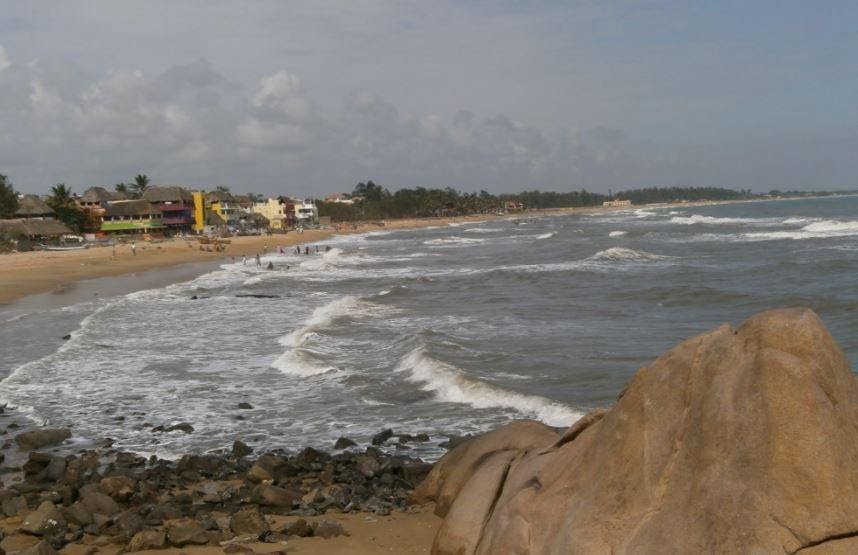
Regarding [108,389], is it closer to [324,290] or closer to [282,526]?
[282,526]

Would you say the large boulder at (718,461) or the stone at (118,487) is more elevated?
the large boulder at (718,461)

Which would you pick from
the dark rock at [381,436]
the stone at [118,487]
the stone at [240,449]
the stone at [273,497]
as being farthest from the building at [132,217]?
the stone at [273,497]

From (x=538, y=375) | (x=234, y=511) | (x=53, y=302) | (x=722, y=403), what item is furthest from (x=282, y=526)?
(x=53, y=302)

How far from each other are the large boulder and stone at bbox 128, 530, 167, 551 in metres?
4.60

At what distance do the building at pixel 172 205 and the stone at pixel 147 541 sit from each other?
104m

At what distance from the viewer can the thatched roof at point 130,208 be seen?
108m

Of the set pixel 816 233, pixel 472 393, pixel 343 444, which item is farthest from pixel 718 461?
pixel 816 233

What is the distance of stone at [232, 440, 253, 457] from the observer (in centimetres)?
1393

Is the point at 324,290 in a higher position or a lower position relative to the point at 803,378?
lower

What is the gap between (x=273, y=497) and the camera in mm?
11094

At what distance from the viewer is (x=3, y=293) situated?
4181cm

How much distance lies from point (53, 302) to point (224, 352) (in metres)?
18.2

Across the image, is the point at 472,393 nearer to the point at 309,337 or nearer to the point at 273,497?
the point at 273,497

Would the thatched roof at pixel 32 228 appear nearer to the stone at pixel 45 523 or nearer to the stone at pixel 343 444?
the stone at pixel 343 444
